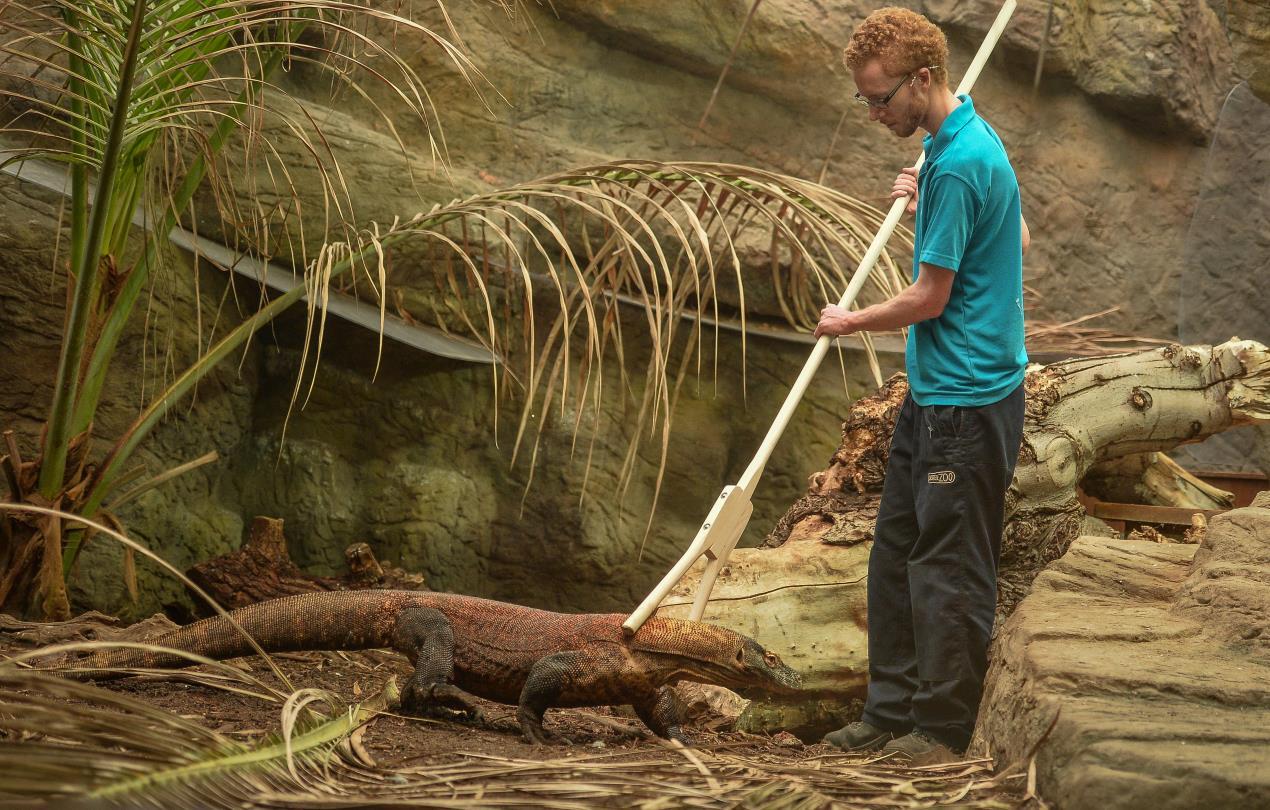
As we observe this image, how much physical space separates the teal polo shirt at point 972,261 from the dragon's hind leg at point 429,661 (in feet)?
5.61

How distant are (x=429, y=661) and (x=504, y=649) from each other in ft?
0.80

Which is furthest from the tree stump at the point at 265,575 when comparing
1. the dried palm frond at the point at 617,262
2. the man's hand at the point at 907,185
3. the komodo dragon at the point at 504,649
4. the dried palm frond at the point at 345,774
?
the man's hand at the point at 907,185

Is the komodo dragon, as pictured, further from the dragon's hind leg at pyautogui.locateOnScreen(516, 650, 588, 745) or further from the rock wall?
the rock wall

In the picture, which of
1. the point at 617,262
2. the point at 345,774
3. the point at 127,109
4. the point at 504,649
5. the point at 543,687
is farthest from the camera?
the point at 617,262

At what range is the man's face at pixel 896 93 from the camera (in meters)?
3.10

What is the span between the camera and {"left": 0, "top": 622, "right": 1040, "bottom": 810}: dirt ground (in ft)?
6.93

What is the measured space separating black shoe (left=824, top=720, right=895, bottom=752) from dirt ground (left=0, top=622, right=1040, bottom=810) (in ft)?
0.20

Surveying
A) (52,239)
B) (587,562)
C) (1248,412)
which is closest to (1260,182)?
(1248,412)

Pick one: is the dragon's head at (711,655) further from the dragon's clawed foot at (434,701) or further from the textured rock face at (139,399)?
the textured rock face at (139,399)

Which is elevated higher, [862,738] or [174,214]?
[174,214]

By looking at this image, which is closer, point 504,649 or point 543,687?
point 543,687

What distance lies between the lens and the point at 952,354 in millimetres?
3123

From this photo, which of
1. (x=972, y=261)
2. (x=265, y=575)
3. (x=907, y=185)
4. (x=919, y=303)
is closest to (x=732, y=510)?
(x=919, y=303)

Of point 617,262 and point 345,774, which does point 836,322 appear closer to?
point 345,774
